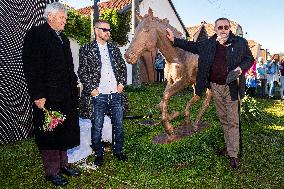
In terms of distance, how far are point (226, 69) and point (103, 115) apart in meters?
2.21

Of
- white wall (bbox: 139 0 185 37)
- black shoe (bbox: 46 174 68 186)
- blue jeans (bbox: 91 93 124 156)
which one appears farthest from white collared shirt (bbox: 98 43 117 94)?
white wall (bbox: 139 0 185 37)

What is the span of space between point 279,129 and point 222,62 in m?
4.19

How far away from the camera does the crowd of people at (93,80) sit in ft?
15.9

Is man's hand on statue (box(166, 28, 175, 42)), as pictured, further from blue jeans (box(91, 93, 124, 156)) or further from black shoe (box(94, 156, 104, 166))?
black shoe (box(94, 156, 104, 166))

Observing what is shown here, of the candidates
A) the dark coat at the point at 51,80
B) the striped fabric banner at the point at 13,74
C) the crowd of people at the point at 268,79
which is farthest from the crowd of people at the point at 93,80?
the crowd of people at the point at 268,79

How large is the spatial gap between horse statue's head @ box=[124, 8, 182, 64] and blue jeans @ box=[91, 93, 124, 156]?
29.0 inches

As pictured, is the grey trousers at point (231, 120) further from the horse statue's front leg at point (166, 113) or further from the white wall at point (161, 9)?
the white wall at point (161, 9)

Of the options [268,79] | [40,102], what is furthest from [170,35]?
[268,79]

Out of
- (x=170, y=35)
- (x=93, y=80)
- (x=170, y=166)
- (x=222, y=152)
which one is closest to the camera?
(x=93, y=80)

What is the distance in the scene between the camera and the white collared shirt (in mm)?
5750

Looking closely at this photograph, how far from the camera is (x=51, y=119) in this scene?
471 centimetres

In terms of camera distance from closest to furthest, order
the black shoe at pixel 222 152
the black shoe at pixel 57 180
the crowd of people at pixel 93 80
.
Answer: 1. the crowd of people at pixel 93 80
2. the black shoe at pixel 57 180
3. the black shoe at pixel 222 152

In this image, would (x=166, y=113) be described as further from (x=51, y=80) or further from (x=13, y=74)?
(x=13, y=74)

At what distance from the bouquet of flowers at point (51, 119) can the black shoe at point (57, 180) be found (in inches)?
30.8
